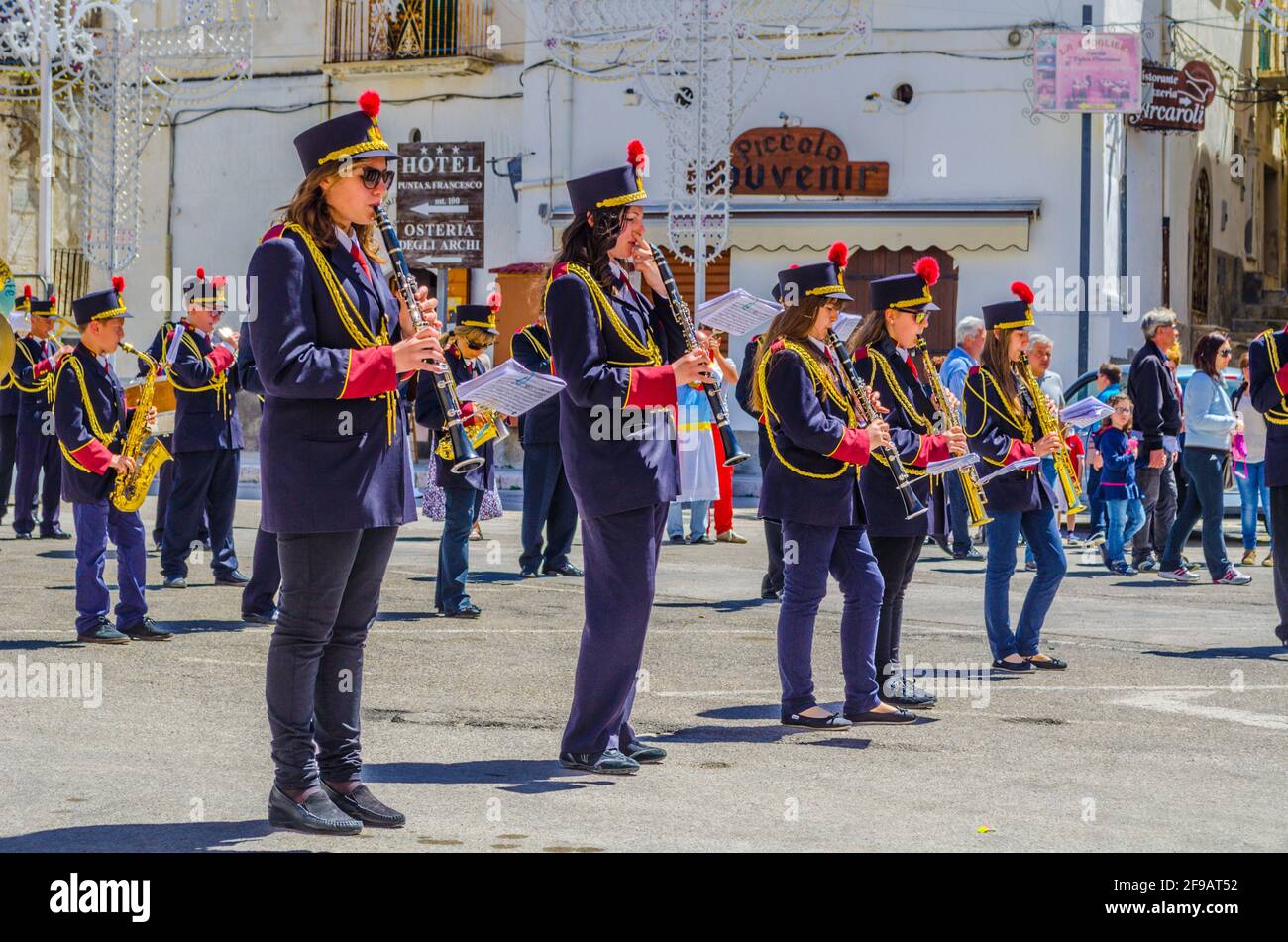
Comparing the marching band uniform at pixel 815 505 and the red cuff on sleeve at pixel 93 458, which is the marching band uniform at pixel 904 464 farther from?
the red cuff on sleeve at pixel 93 458

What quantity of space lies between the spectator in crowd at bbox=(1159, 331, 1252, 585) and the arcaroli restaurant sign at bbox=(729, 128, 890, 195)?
1152 centimetres

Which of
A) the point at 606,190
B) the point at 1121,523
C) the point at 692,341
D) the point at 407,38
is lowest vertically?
the point at 1121,523

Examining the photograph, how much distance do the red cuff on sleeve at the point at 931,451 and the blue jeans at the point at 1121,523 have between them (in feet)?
21.5

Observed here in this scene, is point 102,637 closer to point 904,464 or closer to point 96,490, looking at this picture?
point 96,490

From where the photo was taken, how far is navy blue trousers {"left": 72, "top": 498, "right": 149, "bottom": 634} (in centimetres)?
973

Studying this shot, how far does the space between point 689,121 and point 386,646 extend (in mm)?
16300

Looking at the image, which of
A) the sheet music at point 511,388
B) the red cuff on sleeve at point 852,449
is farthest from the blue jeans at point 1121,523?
the sheet music at point 511,388

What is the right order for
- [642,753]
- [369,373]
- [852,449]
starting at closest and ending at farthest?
[369,373] < [642,753] < [852,449]

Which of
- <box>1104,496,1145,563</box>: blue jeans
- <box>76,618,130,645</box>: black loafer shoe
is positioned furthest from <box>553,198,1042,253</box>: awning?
<box>76,618,130,645</box>: black loafer shoe

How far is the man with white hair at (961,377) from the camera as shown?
14.4 meters

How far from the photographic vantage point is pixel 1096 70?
76.7 feet

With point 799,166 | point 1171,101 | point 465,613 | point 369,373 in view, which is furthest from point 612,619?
point 1171,101

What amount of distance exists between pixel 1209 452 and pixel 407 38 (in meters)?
17.6
